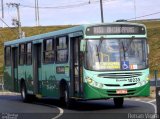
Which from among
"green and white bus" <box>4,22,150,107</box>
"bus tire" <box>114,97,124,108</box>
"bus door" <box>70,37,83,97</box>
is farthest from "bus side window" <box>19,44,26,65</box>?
"bus tire" <box>114,97,124,108</box>

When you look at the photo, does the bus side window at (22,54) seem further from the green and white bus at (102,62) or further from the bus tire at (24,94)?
the green and white bus at (102,62)

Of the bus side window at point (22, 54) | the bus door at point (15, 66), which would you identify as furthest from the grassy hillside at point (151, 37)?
the bus side window at point (22, 54)

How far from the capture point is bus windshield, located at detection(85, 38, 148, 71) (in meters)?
20.8

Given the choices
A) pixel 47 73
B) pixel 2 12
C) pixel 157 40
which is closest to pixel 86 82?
pixel 47 73

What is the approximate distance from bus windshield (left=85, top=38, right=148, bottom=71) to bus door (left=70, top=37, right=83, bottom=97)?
69cm

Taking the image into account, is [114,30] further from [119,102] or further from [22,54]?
[22,54]

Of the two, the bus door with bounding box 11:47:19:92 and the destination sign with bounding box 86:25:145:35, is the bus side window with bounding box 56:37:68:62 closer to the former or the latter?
the destination sign with bounding box 86:25:145:35

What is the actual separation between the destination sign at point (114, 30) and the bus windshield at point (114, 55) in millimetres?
306

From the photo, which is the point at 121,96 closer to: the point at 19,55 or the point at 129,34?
the point at 129,34

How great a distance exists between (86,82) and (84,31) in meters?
1.88

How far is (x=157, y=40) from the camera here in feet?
266

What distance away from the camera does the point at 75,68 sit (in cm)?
2173

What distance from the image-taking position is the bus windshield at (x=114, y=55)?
2084 cm

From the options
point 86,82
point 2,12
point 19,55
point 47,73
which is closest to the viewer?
point 86,82
